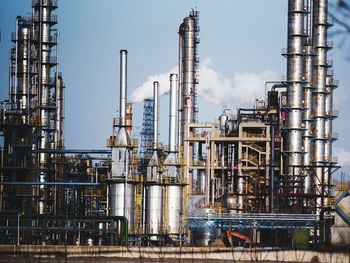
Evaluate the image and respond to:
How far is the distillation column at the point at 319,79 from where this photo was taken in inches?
2163

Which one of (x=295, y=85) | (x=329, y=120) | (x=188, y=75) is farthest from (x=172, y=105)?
(x=329, y=120)

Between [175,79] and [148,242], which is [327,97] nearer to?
[175,79]

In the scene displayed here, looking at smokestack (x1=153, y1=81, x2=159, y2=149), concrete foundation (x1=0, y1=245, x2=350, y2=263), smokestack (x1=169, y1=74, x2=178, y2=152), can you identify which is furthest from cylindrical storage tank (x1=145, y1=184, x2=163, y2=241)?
concrete foundation (x1=0, y1=245, x2=350, y2=263)

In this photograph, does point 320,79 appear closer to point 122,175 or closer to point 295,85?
point 295,85

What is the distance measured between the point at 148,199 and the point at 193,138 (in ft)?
46.3

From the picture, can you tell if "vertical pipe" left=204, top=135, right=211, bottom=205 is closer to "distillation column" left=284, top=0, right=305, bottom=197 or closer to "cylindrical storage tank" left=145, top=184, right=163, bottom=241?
"distillation column" left=284, top=0, right=305, bottom=197

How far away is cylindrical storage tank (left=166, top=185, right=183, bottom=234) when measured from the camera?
144ft

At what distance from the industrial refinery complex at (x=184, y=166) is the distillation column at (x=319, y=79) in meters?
0.09

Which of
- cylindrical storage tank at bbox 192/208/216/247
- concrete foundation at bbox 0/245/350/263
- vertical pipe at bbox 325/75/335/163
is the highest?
vertical pipe at bbox 325/75/335/163

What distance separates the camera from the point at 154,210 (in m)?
43.5

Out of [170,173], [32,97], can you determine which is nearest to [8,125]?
[32,97]

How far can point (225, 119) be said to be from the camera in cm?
5825

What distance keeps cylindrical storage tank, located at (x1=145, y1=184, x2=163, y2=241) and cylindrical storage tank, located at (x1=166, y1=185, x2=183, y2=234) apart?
54 centimetres

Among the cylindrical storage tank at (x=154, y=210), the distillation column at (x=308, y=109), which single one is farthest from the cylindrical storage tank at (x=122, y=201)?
the distillation column at (x=308, y=109)
